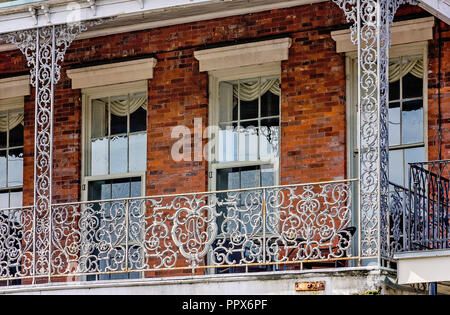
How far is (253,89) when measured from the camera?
17203mm

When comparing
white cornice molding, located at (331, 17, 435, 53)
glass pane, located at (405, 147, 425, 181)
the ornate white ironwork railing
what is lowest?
the ornate white ironwork railing

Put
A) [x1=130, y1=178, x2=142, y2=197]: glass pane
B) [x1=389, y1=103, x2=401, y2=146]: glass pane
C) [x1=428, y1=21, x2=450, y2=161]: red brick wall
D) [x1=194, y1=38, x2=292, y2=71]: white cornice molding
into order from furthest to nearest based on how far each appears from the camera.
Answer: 1. [x1=130, y1=178, x2=142, y2=197]: glass pane
2. [x1=194, y1=38, x2=292, y2=71]: white cornice molding
3. [x1=389, y1=103, x2=401, y2=146]: glass pane
4. [x1=428, y1=21, x2=450, y2=161]: red brick wall

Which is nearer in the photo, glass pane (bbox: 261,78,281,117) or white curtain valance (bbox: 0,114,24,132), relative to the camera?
glass pane (bbox: 261,78,281,117)

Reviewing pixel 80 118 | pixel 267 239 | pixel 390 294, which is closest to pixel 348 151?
pixel 267 239

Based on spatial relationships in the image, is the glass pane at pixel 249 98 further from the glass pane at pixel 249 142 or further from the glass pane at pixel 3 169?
the glass pane at pixel 3 169

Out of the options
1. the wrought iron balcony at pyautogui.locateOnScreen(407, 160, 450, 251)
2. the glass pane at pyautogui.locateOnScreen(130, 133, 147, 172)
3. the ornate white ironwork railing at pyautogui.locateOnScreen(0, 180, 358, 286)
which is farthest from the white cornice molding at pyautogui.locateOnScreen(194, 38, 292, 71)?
the wrought iron balcony at pyautogui.locateOnScreen(407, 160, 450, 251)

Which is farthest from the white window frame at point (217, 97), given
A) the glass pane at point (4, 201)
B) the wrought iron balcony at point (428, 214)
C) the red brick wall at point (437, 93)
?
the glass pane at point (4, 201)

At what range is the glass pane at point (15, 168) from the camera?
60.9ft

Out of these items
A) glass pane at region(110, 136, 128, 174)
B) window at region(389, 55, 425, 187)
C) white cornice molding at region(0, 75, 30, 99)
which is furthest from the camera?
white cornice molding at region(0, 75, 30, 99)

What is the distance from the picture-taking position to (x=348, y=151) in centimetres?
1627

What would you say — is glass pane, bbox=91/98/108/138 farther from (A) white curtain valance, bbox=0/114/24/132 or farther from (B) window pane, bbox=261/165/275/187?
(B) window pane, bbox=261/165/275/187

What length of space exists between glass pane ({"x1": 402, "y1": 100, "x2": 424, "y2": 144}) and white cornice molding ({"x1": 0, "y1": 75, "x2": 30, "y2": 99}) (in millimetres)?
5593

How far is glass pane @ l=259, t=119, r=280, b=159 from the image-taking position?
666 inches

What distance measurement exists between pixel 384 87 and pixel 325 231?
1743mm
